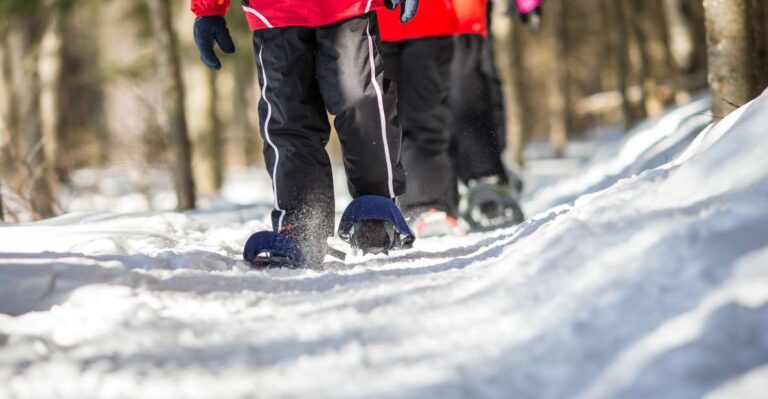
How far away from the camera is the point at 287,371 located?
1.66m

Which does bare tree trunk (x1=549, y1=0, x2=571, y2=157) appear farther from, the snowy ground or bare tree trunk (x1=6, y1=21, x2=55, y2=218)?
the snowy ground

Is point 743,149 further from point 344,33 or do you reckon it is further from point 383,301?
point 344,33

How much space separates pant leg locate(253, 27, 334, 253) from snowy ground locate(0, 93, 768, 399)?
54cm

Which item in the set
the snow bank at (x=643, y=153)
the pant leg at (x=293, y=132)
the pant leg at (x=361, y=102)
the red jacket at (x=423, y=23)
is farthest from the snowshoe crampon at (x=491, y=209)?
the pant leg at (x=293, y=132)

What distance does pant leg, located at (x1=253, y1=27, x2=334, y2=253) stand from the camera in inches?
121

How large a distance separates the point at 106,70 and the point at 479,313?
13087 mm

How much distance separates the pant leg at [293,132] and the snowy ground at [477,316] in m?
0.54

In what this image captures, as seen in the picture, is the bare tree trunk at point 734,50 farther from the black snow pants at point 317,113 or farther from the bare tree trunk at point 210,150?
the bare tree trunk at point 210,150

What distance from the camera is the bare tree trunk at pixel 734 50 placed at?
370 centimetres

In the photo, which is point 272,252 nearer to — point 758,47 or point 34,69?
point 758,47

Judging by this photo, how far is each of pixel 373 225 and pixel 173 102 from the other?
424 cm

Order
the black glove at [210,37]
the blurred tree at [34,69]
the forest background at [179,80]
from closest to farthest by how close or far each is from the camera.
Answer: the black glove at [210,37] < the forest background at [179,80] < the blurred tree at [34,69]

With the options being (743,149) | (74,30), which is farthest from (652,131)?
(74,30)

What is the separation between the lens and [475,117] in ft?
15.7
